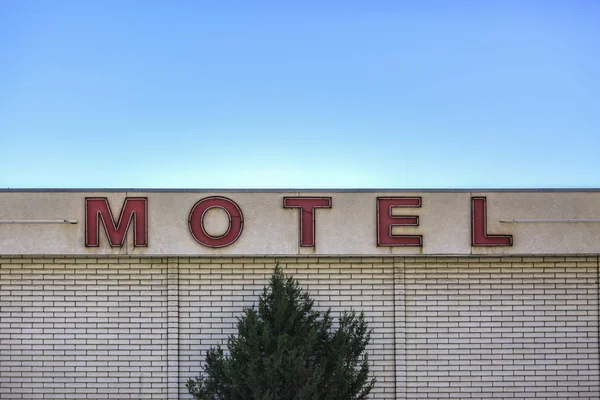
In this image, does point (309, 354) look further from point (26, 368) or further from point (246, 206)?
point (26, 368)

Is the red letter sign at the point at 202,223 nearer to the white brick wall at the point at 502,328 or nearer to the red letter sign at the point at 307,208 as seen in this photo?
the red letter sign at the point at 307,208

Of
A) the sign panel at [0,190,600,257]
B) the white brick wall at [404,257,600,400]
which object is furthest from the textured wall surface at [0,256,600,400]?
the sign panel at [0,190,600,257]

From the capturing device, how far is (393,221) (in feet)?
31.2

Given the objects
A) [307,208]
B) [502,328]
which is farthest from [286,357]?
[502,328]

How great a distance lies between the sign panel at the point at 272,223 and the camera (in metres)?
9.45

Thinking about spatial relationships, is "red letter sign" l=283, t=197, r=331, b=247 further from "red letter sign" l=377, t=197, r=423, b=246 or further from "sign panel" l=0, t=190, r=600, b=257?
"red letter sign" l=377, t=197, r=423, b=246

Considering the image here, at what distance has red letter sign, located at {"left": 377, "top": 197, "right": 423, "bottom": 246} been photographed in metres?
9.49

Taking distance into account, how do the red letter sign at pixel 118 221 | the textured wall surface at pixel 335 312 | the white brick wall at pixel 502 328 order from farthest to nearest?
the white brick wall at pixel 502 328
the textured wall surface at pixel 335 312
the red letter sign at pixel 118 221

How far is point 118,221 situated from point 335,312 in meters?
3.94

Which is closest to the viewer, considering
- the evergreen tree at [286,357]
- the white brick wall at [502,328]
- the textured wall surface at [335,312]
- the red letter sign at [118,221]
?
the evergreen tree at [286,357]

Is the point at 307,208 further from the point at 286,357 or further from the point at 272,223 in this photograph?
the point at 286,357

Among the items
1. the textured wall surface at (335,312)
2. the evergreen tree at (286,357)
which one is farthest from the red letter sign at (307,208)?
the evergreen tree at (286,357)

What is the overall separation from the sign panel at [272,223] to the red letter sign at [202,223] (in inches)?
0.6

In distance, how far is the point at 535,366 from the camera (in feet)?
32.8
